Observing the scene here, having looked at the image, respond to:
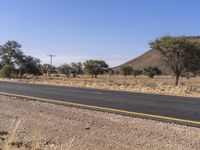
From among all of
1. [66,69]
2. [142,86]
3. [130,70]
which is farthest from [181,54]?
[130,70]

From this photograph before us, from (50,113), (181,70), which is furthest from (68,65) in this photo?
(50,113)

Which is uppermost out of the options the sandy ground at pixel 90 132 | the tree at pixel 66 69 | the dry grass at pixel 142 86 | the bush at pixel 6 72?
the tree at pixel 66 69

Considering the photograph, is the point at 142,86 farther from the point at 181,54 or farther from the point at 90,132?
the point at 90,132

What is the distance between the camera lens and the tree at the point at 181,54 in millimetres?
45500

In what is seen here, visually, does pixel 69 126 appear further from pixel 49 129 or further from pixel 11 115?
pixel 11 115

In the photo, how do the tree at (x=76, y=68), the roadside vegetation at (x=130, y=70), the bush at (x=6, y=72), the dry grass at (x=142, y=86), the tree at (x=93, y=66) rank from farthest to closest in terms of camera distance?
the tree at (x=76, y=68) < the tree at (x=93, y=66) < the bush at (x=6, y=72) < the roadside vegetation at (x=130, y=70) < the dry grass at (x=142, y=86)

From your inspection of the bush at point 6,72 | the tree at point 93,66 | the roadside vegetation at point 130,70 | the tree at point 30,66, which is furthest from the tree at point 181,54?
the tree at point 93,66

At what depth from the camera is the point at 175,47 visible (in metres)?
45.9

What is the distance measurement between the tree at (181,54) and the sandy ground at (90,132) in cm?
3372

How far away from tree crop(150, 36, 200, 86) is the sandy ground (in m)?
33.7

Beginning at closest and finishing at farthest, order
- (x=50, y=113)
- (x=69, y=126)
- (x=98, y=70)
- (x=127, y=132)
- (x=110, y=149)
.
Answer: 1. (x=110, y=149)
2. (x=127, y=132)
3. (x=69, y=126)
4. (x=50, y=113)
5. (x=98, y=70)

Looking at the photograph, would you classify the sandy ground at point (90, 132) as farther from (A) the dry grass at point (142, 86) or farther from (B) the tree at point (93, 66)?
(B) the tree at point (93, 66)

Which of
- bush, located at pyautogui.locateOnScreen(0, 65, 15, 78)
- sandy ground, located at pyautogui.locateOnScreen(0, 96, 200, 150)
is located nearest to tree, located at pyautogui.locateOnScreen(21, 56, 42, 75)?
bush, located at pyautogui.locateOnScreen(0, 65, 15, 78)

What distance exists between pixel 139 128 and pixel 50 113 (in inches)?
155
